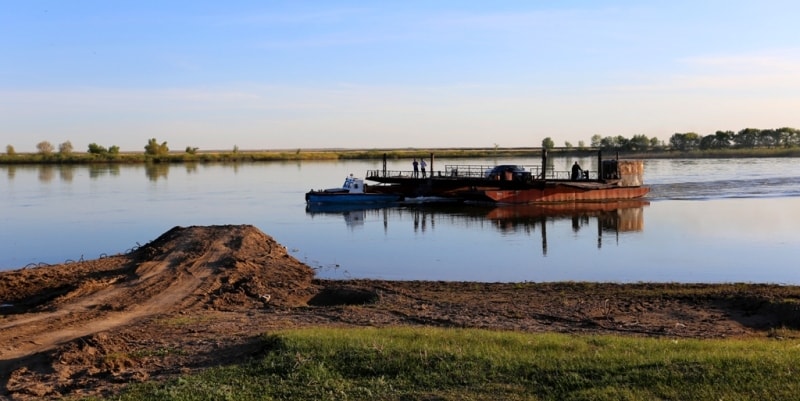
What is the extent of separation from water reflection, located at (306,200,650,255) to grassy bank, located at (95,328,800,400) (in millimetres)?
18627

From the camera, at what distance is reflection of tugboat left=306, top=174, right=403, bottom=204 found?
48844 millimetres

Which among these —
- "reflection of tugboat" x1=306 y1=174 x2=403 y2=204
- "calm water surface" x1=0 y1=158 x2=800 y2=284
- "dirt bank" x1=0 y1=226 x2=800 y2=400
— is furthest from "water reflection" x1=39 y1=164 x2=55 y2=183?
"dirt bank" x1=0 y1=226 x2=800 y2=400

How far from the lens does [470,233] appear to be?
1296 inches

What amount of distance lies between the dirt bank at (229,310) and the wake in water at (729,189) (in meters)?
37.8

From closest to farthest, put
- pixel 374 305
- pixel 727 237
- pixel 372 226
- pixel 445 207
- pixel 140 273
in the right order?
pixel 374 305 < pixel 140 273 < pixel 727 237 < pixel 372 226 < pixel 445 207

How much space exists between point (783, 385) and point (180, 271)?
Answer: 14534 mm

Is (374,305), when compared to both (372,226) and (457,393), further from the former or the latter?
(372,226)

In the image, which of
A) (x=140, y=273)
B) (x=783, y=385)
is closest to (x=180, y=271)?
(x=140, y=273)

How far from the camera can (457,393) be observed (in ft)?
25.3

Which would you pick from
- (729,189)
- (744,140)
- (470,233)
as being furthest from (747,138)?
(470,233)

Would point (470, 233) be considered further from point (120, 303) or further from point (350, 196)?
point (120, 303)

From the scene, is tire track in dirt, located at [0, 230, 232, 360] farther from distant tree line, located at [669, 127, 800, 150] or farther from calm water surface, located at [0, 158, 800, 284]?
distant tree line, located at [669, 127, 800, 150]

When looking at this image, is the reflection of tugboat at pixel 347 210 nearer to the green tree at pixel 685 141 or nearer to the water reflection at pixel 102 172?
the water reflection at pixel 102 172

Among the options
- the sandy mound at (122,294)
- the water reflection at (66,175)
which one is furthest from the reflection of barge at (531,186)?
the water reflection at (66,175)
